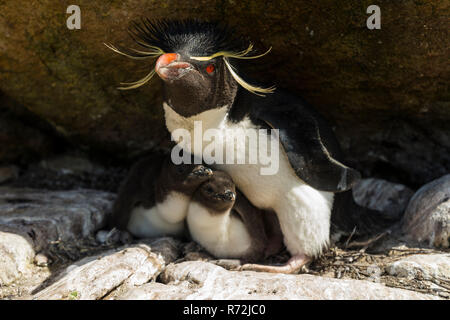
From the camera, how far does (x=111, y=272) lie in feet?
5.92

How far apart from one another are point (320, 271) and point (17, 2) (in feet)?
6.18

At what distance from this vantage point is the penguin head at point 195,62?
1837 millimetres

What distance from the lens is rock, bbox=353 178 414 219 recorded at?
2529 mm

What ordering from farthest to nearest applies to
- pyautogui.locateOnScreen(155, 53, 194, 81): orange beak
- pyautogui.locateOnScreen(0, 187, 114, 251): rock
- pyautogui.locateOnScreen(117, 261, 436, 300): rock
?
pyautogui.locateOnScreen(0, 187, 114, 251): rock, pyautogui.locateOnScreen(155, 53, 194, 81): orange beak, pyautogui.locateOnScreen(117, 261, 436, 300): rock

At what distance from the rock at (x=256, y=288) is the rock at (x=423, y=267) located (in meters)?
0.16

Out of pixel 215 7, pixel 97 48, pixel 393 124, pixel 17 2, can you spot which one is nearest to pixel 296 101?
pixel 215 7

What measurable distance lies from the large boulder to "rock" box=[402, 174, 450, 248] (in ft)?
1.27

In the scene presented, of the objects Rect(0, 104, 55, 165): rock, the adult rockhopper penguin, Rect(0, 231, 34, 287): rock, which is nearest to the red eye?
the adult rockhopper penguin

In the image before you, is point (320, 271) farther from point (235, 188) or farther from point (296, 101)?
point (296, 101)

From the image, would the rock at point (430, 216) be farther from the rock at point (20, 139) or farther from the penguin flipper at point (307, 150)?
the rock at point (20, 139)

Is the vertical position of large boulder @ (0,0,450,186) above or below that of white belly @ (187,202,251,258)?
above

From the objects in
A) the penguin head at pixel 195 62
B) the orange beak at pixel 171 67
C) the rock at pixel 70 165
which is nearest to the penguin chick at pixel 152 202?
the penguin head at pixel 195 62

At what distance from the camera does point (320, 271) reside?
2061mm

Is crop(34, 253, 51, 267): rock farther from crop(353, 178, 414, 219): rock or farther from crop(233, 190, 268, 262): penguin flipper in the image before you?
crop(353, 178, 414, 219): rock
